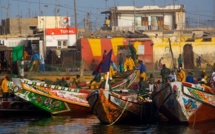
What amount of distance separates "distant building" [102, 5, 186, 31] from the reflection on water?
29.9 meters

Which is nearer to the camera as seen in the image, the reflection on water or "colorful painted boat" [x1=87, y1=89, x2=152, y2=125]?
the reflection on water

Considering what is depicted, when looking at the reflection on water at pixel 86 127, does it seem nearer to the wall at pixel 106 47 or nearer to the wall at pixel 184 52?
the wall at pixel 106 47

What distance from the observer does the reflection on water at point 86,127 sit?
19.0m

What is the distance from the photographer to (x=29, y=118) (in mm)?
23531

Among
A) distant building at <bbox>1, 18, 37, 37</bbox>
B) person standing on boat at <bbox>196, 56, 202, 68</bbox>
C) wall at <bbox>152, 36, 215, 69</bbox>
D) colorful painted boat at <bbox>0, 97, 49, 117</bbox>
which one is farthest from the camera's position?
distant building at <bbox>1, 18, 37, 37</bbox>

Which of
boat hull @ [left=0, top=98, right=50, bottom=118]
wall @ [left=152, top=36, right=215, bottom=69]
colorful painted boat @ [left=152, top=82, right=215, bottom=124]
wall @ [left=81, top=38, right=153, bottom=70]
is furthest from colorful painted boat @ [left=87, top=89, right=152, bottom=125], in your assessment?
wall @ [left=152, top=36, right=215, bottom=69]

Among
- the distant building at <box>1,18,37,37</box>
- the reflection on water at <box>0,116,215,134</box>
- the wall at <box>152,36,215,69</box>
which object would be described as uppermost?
the distant building at <box>1,18,37,37</box>

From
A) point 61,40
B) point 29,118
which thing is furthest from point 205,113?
point 61,40

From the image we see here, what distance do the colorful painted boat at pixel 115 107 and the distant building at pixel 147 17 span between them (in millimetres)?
31421

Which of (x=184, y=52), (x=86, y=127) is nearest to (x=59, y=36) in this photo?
(x=184, y=52)

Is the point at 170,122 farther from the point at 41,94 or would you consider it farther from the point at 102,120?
the point at 41,94

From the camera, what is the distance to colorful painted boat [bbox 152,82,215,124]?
62.0 ft

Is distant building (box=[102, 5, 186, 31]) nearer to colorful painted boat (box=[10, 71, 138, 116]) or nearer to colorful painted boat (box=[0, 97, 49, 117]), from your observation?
colorful painted boat (box=[0, 97, 49, 117])

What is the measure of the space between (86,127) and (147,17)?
33489mm
